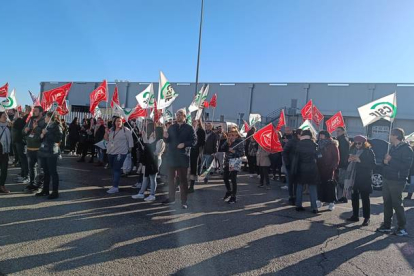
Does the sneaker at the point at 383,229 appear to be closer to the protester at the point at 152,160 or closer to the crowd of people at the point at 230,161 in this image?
the crowd of people at the point at 230,161

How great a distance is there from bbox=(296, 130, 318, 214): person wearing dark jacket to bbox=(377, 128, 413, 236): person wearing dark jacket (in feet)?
4.83

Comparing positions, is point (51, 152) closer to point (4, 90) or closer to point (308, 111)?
point (4, 90)

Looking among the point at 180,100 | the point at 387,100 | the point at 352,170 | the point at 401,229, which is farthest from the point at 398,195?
the point at 180,100

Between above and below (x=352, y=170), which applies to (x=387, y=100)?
above

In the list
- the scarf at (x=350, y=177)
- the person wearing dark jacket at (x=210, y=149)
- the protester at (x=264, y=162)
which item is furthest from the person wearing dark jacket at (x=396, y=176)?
the person wearing dark jacket at (x=210, y=149)

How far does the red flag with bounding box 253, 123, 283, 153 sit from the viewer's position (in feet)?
27.7

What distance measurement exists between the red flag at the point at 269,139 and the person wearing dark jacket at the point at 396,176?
2.79 meters

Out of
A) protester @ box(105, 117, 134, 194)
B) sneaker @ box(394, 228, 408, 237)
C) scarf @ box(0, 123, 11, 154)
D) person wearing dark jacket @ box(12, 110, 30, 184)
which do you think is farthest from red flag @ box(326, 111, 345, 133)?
scarf @ box(0, 123, 11, 154)

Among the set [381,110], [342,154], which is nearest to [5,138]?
[342,154]

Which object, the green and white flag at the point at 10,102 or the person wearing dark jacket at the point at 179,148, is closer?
the person wearing dark jacket at the point at 179,148

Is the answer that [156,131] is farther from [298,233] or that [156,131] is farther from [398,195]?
[398,195]

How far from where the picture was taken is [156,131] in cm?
770

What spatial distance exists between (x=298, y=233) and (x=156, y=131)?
3822 mm

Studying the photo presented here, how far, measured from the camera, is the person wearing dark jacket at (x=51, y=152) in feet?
22.9
